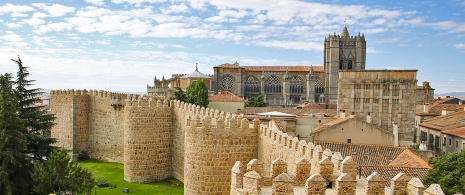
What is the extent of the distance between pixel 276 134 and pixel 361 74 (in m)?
22.0

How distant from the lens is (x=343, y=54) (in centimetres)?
8725

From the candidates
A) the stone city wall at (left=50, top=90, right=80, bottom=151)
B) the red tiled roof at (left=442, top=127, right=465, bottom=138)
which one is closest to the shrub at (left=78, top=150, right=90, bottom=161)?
the stone city wall at (left=50, top=90, right=80, bottom=151)

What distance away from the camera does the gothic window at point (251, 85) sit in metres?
83.9

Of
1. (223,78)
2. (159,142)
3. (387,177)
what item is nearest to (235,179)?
(387,177)

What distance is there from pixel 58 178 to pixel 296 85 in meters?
71.6

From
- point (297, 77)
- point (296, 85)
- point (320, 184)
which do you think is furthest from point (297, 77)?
point (320, 184)

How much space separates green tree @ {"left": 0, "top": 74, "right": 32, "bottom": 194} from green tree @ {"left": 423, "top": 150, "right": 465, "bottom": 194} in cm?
1494

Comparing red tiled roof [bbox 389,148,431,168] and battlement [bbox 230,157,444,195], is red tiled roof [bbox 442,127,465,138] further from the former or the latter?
battlement [bbox 230,157,444,195]

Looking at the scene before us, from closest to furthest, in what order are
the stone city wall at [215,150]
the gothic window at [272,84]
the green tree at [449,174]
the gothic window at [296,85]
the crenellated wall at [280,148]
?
the crenellated wall at [280,148] < the stone city wall at [215,150] < the green tree at [449,174] < the gothic window at [296,85] < the gothic window at [272,84]

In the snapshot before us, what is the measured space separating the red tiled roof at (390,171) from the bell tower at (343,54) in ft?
220

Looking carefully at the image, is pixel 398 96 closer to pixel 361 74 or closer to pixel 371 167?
pixel 361 74

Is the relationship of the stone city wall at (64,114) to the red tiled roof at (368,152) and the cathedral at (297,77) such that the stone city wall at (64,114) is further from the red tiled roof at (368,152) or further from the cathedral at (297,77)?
the cathedral at (297,77)

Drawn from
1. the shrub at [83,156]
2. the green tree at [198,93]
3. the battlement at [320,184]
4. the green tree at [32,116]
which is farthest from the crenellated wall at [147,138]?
the green tree at [198,93]

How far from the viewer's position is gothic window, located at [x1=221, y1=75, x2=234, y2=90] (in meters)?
80.6
